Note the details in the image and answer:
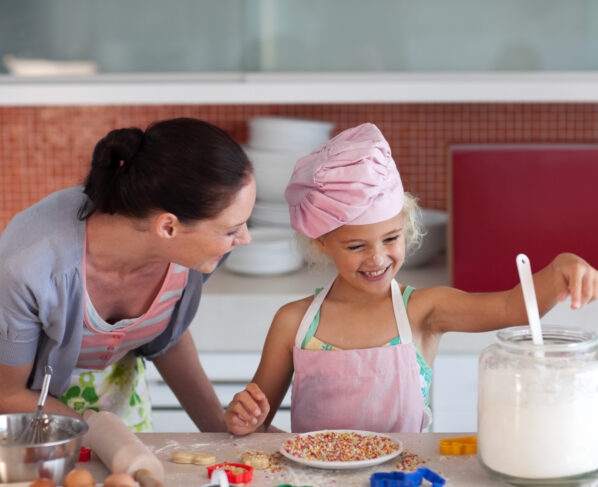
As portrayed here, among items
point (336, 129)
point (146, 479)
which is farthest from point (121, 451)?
point (336, 129)

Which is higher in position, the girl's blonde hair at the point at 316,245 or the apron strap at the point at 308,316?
the girl's blonde hair at the point at 316,245

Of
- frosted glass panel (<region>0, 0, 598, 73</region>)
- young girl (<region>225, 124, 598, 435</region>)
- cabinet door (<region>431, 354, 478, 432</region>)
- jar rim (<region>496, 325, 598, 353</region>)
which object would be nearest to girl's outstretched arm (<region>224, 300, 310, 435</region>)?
young girl (<region>225, 124, 598, 435</region>)

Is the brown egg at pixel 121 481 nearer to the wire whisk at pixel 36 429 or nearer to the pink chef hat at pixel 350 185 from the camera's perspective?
the wire whisk at pixel 36 429

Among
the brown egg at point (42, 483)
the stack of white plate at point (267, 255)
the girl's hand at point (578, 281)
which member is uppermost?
the girl's hand at point (578, 281)

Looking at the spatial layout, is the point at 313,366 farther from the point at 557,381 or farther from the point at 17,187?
the point at 17,187

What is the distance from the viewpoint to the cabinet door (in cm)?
233

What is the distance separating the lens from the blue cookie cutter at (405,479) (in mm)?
1110

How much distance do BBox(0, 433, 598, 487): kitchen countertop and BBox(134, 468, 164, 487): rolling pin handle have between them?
76mm

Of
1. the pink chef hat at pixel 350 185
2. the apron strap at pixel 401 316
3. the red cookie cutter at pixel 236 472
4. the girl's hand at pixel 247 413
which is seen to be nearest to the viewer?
the red cookie cutter at pixel 236 472

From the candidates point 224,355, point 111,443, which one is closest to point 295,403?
point 111,443

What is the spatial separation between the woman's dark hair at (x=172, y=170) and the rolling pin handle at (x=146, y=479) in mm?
451

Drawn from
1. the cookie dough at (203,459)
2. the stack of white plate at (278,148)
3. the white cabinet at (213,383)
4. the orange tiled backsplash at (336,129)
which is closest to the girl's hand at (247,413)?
the cookie dough at (203,459)

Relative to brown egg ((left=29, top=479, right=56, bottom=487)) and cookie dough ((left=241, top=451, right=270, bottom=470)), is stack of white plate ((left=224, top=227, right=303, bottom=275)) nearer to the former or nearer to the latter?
cookie dough ((left=241, top=451, right=270, bottom=470))

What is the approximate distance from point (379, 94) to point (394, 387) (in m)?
1.19
